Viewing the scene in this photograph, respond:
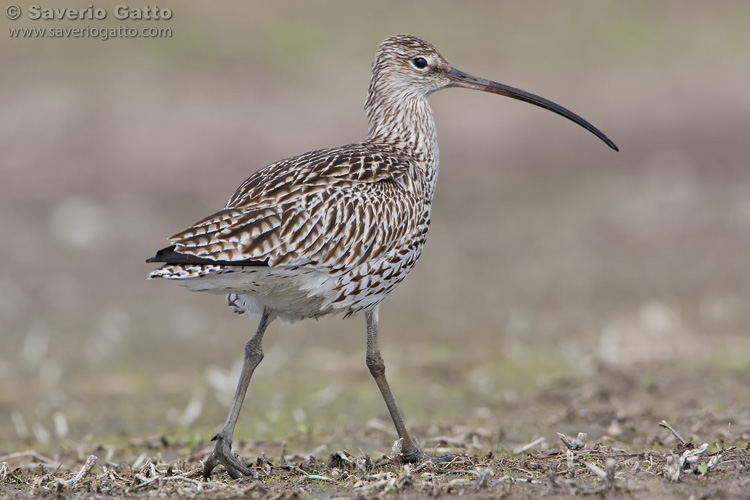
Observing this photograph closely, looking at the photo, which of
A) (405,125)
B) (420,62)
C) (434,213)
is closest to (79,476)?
(405,125)

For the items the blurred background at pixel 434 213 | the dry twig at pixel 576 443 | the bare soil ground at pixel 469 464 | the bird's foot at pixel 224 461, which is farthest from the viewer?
the blurred background at pixel 434 213

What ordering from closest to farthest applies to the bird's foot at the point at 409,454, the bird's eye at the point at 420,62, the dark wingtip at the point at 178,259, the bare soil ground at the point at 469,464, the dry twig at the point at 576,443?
the bare soil ground at the point at 469,464 < the dark wingtip at the point at 178,259 < the dry twig at the point at 576,443 < the bird's foot at the point at 409,454 < the bird's eye at the point at 420,62

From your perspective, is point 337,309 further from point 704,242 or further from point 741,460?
point 704,242

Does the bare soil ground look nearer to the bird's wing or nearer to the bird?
the bird

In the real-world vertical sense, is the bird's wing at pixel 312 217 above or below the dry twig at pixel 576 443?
above

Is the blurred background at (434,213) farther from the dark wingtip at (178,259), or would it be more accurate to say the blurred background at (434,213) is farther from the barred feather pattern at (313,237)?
the dark wingtip at (178,259)

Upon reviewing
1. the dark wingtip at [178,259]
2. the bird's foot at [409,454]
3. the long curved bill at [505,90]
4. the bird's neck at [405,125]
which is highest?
the long curved bill at [505,90]

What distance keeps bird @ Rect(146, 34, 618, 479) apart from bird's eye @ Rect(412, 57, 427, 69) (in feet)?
3.09

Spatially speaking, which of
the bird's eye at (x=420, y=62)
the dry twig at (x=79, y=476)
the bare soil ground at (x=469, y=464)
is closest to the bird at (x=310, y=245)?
the bare soil ground at (x=469, y=464)

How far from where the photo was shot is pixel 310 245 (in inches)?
245

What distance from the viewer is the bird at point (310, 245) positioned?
235 inches

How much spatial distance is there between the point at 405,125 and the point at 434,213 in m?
6.70

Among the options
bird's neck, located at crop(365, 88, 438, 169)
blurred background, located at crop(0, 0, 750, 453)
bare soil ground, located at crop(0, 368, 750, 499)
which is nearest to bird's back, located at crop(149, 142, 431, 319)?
bird's neck, located at crop(365, 88, 438, 169)

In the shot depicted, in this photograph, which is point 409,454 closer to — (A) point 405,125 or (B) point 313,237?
(B) point 313,237
